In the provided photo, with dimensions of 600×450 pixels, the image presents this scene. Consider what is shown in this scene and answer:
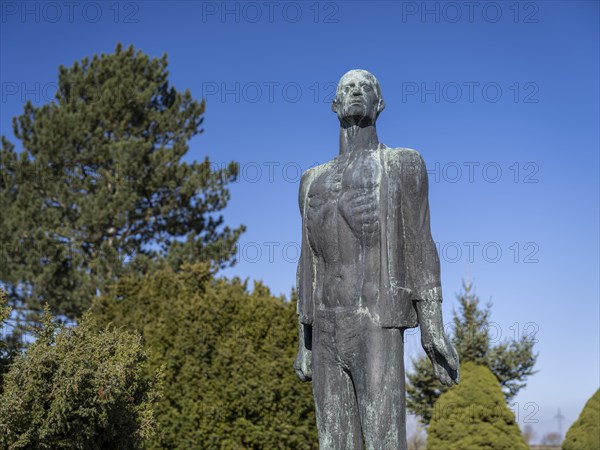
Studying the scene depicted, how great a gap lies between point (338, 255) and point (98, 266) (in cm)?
2687

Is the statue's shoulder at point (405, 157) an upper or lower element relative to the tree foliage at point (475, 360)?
lower

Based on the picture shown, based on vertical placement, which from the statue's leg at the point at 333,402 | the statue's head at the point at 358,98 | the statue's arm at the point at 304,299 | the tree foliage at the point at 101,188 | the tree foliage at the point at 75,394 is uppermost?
the tree foliage at the point at 101,188

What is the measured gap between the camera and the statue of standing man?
6770mm

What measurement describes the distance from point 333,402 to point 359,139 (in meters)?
2.20

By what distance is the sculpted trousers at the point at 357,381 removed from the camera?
6.72m

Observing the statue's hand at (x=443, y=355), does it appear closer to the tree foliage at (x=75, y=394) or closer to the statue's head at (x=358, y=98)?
the statue's head at (x=358, y=98)

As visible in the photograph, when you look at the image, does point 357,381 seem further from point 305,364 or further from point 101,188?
point 101,188

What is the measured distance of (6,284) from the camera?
106 ft

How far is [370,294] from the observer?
6.81 meters

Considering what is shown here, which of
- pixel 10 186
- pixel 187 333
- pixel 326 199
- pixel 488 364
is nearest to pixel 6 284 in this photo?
pixel 10 186

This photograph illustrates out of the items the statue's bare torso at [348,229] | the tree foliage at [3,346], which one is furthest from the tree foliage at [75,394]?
the statue's bare torso at [348,229]

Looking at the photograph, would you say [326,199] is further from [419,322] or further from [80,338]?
[80,338]

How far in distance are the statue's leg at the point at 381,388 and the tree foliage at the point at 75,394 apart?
7996mm

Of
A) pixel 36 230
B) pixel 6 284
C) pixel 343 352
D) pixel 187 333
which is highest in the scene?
pixel 36 230
